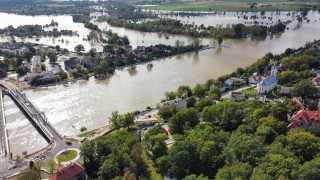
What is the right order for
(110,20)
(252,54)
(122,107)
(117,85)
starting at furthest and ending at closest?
1. (110,20)
2. (252,54)
3. (117,85)
4. (122,107)

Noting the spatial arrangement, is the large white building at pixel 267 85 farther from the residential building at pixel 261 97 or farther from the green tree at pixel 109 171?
the green tree at pixel 109 171

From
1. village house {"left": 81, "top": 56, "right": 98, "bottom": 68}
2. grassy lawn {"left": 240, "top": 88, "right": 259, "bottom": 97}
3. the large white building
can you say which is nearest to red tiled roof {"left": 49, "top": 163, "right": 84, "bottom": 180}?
grassy lawn {"left": 240, "top": 88, "right": 259, "bottom": 97}

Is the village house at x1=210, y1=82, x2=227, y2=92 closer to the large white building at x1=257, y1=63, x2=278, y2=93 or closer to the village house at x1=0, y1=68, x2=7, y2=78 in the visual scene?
the large white building at x1=257, y1=63, x2=278, y2=93

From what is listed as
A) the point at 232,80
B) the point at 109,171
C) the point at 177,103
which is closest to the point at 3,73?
the point at 177,103

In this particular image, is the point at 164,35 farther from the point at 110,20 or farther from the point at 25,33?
the point at 25,33

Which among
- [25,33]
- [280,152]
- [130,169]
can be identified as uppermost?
[25,33]

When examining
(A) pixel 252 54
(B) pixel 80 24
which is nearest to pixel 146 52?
(A) pixel 252 54

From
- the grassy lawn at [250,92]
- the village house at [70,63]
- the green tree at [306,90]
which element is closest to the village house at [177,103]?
the grassy lawn at [250,92]
